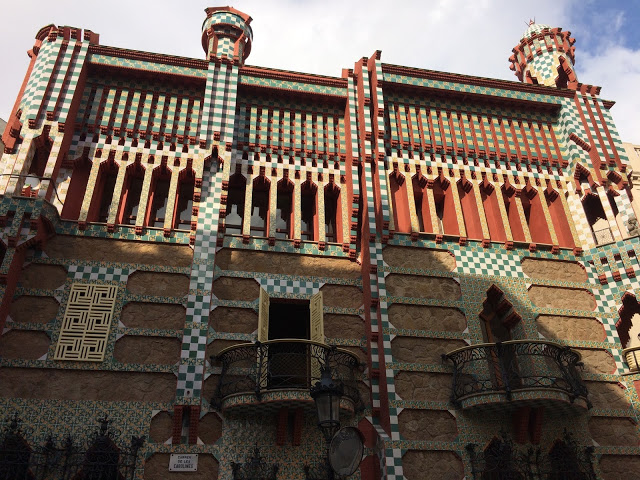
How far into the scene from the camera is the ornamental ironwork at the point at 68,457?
30.8 feet

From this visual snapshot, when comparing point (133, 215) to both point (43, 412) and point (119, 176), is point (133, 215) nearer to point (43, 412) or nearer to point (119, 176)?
point (119, 176)

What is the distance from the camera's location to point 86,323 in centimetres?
1109

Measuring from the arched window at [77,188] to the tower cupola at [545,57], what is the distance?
506 inches

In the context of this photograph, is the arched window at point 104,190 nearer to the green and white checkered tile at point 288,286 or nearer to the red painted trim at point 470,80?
the green and white checkered tile at point 288,286

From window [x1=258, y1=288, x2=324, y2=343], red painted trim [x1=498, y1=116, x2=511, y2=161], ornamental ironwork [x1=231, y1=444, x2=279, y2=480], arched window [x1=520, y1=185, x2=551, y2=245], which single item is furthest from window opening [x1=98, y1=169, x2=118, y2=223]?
→ arched window [x1=520, y1=185, x2=551, y2=245]

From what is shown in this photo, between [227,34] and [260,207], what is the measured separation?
5.11 meters

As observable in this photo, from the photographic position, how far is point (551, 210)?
577 inches

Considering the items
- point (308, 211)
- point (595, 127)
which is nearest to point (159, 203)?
point (308, 211)

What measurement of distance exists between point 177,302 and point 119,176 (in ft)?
11.5

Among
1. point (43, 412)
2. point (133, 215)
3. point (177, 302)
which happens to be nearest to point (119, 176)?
point (133, 215)

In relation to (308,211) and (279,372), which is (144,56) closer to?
(308,211)

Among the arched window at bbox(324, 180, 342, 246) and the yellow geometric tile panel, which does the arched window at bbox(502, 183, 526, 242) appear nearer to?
the arched window at bbox(324, 180, 342, 246)

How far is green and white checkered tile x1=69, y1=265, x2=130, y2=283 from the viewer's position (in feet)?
38.2

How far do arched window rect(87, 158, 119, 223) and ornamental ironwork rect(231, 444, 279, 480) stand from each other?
6188 mm
